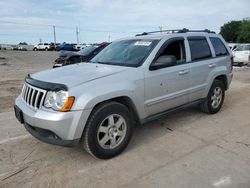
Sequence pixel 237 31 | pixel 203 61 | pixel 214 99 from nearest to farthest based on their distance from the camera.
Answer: pixel 203 61, pixel 214 99, pixel 237 31

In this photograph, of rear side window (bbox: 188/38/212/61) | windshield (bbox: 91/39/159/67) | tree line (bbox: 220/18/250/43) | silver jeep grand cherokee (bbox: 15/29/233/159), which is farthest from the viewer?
tree line (bbox: 220/18/250/43)

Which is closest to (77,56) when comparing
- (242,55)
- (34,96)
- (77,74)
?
(77,74)

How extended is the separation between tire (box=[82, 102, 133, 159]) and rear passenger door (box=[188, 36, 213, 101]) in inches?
68.6

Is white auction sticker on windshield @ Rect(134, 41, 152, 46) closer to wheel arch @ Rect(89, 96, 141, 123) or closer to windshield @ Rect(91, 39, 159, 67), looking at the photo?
windshield @ Rect(91, 39, 159, 67)

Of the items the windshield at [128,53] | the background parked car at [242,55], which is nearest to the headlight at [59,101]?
the windshield at [128,53]

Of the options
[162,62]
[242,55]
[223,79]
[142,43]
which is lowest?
[242,55]

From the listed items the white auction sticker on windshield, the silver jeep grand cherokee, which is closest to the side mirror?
the silver jeep grand cherokee

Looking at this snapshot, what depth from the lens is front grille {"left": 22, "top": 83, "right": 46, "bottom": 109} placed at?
3.63 metres

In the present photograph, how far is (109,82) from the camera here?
3797 millimetres

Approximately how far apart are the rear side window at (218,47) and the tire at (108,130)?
2946 millimetres

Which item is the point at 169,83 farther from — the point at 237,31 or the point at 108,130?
the point at 237,31

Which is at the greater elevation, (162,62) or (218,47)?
(218,47)

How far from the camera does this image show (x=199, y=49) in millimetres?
5480

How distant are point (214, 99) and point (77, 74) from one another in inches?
128
